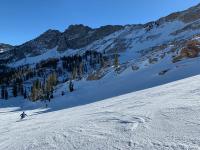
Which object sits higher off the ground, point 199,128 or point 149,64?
point 149,64

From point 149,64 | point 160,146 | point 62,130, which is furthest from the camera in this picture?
point 149,64

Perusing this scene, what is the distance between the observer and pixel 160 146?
1012 cm

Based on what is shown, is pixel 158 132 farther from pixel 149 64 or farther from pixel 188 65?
pixel 149 64

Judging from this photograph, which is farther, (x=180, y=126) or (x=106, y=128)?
(x=106, y=128)

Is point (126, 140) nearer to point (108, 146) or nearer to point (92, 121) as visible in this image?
point (108, 146)

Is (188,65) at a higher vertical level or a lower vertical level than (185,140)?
higher

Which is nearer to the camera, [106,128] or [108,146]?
[108,146]

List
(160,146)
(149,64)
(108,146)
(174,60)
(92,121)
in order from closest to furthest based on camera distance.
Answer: (160,146) → (108,146) → (92,121) → (174,60) → (149,64)

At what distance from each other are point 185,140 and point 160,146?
0.95 meters

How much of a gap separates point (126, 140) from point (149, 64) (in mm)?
62112

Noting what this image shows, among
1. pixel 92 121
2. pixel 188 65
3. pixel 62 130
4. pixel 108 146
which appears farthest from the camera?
pixel 188 65

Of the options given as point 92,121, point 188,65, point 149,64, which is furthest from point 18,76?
point 92,121

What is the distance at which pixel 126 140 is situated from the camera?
11266 mm

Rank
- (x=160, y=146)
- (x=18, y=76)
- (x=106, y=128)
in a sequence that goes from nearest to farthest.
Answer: (x=160, y=146) → (x=106, y=128) → (x=18, y=76)
